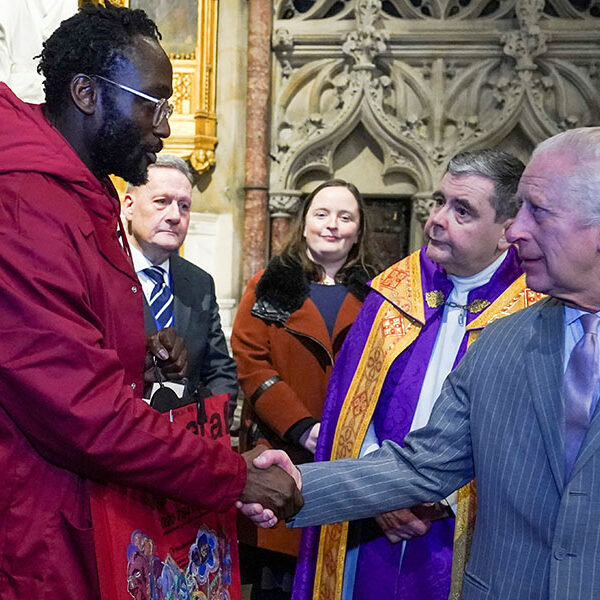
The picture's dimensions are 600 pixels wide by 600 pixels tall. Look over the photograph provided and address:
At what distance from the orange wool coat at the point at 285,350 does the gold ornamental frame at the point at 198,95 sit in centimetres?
340

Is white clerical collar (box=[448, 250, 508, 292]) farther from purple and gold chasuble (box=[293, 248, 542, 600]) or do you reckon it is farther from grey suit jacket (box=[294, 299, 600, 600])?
grey suit jacket (box=[294, 299, 600, 600])

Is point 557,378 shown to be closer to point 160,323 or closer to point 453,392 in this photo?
point 453,392

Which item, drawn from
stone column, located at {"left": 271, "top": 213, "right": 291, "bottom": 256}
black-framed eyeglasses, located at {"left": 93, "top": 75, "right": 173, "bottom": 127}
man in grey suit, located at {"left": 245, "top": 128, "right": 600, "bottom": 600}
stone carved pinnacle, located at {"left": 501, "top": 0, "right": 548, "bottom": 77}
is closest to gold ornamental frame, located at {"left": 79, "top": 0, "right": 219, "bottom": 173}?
stone column, located at {"left": 271, "top": 213, "right": 291, "bottom": 256}

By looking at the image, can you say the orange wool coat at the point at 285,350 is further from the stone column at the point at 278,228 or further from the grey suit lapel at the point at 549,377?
the stone column at the point at 278,228

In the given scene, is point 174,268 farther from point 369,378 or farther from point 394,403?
point 394,403

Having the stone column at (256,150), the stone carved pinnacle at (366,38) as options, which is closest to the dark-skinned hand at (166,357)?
the stone column at (256,150)

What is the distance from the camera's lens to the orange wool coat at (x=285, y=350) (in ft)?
10.9

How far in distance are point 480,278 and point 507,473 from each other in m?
1.04

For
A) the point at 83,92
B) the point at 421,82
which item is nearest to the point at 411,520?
the point at 83,92

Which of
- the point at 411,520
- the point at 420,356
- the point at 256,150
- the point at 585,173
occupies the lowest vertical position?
the point at 411,520

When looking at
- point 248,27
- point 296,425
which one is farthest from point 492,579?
point 248,27

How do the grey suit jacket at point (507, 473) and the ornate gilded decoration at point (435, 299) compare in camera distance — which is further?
the ornate gilded decoration at point (435, 299)

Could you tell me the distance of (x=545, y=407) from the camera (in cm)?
160

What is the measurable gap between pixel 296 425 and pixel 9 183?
190 centimetres
